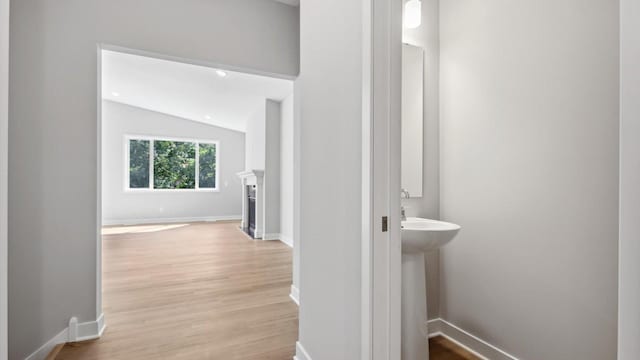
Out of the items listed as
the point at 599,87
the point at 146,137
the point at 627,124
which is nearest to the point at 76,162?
the point at 627,124

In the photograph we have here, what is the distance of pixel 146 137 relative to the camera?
7.76m

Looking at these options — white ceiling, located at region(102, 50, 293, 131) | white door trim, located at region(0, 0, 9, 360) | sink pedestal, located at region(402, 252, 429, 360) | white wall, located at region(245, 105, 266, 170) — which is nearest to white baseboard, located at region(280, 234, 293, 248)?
white wall, located at region(245, 105, 266, 170)

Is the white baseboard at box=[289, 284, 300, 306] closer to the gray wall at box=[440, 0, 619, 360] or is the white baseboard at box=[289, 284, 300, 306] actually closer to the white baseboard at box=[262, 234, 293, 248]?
the gray wall at box=[440, 0, 619, 360]

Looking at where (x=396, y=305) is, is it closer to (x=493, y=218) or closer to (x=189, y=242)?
(x=493, y=218)

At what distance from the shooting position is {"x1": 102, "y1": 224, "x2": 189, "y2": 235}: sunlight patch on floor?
6374 mm

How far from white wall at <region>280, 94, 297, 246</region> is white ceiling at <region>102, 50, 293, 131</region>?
0.31m

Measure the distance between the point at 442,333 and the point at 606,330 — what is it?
1.00 meters

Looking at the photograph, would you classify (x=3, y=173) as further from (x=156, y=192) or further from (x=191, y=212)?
(x=191, y=212)

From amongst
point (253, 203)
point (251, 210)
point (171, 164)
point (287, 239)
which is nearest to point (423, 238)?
point (287, 239)

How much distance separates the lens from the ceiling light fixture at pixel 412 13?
1.97m

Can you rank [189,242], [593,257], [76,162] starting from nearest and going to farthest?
[593,257], [76,162], [189,242]

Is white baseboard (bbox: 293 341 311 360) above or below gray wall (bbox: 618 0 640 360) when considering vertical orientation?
below

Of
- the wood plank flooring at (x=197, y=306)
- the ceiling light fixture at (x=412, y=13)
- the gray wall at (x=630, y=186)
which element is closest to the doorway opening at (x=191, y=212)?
Result: the wood plank flooring at (x=197, y=306)

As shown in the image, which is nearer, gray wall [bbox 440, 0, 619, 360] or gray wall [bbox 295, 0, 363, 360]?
gray wall [bbox 295, 0, 363, 360]
